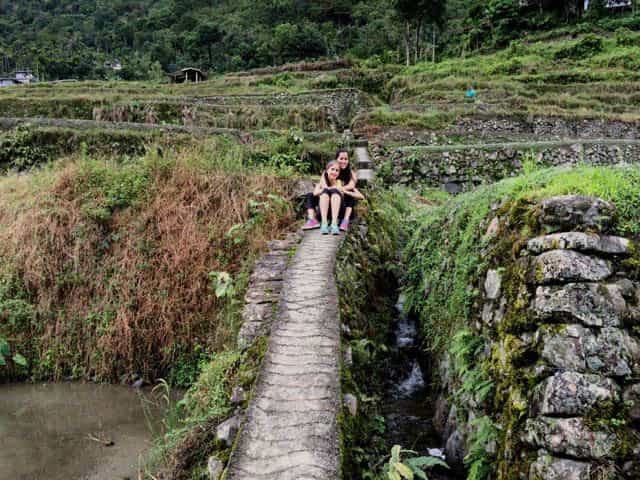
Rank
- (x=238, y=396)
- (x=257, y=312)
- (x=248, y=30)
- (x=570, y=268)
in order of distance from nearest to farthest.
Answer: (x=570, y=268) → (x=238, y=396) → (x=257, y=312) → (x=248, y=30)

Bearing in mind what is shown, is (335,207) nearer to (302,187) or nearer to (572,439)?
(302,187)

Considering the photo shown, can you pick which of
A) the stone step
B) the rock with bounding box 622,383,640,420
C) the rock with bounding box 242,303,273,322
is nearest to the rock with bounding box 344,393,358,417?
the rock with bounding box 242,303,273,322

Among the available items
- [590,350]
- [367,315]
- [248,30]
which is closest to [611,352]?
[590,350]

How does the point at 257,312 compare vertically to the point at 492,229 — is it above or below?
below

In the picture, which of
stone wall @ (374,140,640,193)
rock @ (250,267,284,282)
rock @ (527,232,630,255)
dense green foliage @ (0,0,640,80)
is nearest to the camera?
rock @ (527,232,630,255)

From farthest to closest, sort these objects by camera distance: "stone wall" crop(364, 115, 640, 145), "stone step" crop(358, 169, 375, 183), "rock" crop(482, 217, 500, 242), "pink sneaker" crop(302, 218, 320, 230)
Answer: "stone wall" crop(364, 115, 640, 145) → "stone step" crop(358, 169, 375, 183) → "pink sneaker" crop(302, 218, 320, 230) → "rock" crop(482, 217, 500, 242)

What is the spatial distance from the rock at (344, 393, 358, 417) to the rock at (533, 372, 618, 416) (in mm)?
1259

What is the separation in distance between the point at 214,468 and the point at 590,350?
95.4 inches

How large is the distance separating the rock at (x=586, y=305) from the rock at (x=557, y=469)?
801 mm

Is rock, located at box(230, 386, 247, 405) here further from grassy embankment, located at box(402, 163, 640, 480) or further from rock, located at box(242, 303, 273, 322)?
grassy embankment, located at box(402, 163, 640, 480)

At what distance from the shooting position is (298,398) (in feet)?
11.0

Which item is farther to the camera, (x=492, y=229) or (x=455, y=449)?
(x=492, y=229)

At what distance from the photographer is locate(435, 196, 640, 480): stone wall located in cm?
262

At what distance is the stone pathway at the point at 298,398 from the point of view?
2826mm
